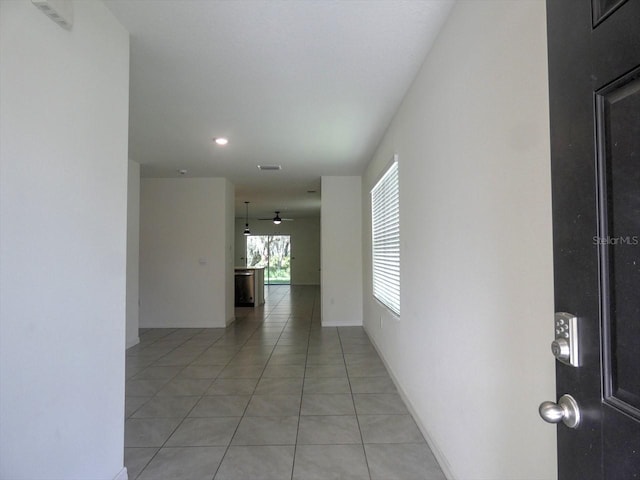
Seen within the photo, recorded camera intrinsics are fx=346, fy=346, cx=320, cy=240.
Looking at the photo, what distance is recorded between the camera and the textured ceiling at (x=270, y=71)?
6.19ft

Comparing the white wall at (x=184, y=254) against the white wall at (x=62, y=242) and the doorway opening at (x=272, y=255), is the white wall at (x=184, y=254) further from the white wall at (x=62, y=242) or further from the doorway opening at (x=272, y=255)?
the doorway opening at (x=272, y=255)

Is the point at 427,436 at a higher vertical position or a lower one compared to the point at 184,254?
lower

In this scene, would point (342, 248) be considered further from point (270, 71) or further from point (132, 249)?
point (270, 71)

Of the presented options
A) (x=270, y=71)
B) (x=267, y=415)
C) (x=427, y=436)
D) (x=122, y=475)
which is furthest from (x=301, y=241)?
(x=122, y=475)

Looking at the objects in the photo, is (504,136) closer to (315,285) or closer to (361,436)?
(361,436)

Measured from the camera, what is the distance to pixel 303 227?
1439 centimetres

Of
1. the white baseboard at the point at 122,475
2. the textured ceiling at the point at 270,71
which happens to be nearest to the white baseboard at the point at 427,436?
the white baseboard at the point at 122,475

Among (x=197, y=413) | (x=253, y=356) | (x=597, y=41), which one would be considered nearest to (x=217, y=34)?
(x=597, y=41)

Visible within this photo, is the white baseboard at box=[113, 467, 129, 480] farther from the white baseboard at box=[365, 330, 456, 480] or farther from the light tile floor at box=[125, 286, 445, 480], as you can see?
the white baseboard at box=[365, 330, 456, 480]

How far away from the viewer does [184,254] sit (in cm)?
611

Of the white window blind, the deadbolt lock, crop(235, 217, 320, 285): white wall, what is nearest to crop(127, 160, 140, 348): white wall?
the white window blind

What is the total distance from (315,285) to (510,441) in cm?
1292

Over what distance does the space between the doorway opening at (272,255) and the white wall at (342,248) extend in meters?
8.45

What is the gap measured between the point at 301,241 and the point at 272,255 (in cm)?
138
